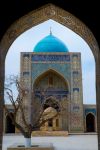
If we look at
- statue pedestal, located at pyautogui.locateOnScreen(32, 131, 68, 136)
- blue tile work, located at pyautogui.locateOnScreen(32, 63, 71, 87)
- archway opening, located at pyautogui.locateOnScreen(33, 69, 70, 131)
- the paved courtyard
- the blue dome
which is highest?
the blue dome

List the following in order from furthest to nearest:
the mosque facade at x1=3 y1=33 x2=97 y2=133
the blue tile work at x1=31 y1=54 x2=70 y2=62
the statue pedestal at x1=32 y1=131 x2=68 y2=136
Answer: the blue tile work at x1=31 y1=54 x2=70 y2=62, the mosque facade at x1=3 y1=33 x2=97 y2=133, the statue pedestal at x1=32 y1=131 x2=68 y2=136

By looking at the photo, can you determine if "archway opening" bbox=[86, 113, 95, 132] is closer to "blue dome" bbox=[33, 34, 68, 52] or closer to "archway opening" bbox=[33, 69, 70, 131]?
"archway opening" bbox=[33, 69, 70, 131]

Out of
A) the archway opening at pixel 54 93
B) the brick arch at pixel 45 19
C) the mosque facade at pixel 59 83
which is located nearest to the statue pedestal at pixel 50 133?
the archway opening at pixel 54 93

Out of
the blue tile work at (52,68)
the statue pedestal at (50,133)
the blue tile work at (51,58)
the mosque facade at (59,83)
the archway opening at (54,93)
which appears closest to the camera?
the statue pedestal at (50,133)

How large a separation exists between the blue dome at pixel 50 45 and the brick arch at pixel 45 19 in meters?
20.1

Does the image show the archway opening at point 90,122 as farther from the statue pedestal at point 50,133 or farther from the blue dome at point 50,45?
the blue dome at point 50,45

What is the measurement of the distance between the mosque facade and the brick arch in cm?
1807

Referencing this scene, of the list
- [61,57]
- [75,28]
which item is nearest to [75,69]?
[61,57]

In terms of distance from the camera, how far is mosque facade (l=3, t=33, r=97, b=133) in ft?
79.2

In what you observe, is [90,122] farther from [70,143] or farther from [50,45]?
[70,143]

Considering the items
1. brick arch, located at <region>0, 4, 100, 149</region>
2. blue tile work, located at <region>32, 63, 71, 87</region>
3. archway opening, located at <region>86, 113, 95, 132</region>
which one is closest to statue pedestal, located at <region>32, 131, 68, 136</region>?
blue tile work, located at <region>32, 63, 71, 87</region>

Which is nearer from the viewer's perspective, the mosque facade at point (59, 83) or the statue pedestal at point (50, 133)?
the statue pedestal at point (50, 133)

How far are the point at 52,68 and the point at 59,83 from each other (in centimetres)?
165

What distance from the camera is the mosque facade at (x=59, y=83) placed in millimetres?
24125
